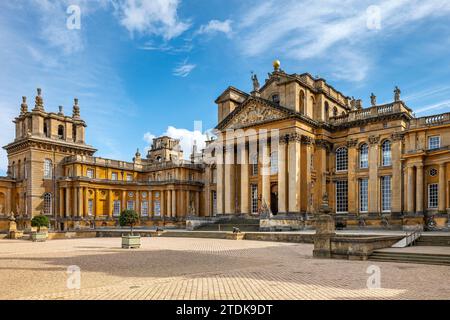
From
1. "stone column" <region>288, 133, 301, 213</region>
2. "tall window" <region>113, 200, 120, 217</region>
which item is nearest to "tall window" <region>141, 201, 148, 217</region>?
→ "tall window" <region>113, 200, 120, 217</region>

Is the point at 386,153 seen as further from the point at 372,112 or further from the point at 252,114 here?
the point at 252,114

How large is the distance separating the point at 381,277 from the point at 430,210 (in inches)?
969

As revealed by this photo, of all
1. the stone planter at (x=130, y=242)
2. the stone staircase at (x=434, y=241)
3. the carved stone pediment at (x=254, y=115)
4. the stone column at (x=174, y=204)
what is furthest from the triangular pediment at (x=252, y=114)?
the stone planter at (x=130, y=242)

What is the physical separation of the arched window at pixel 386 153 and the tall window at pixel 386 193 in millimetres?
1535

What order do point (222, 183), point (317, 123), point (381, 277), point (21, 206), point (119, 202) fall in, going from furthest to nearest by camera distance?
1. point (119, 202)
2. point (21, 206)
3. point (222, 183)
4. point (317, 123)
5. point (381, 277)

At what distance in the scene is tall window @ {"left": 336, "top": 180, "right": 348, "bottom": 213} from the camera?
41.7 m

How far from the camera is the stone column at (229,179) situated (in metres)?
45.7

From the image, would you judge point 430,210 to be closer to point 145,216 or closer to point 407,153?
point 407,153

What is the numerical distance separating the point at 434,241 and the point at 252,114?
27.1m

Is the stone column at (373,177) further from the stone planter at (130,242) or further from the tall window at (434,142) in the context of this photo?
the stone planter at (130,242)

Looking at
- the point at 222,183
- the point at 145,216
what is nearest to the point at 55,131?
the point at 145,216

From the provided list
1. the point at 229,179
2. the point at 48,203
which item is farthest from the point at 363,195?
the point at 48,203

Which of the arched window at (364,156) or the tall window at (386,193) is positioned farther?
the arched window at (364,156)

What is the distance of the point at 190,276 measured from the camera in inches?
461
